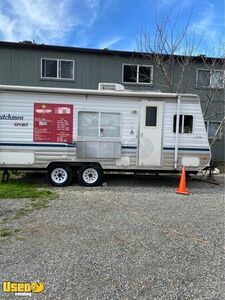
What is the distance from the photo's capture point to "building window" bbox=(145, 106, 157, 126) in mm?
9977

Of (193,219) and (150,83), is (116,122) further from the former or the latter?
(150,83)

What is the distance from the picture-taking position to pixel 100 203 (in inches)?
298

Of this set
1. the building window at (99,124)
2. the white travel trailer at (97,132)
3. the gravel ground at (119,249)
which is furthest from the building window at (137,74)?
the gravel ground at (119,249)

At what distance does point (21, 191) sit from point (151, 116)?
4.60 meters

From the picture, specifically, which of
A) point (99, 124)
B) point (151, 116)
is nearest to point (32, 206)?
point (99, 124)

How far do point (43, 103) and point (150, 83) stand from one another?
877 centimetres

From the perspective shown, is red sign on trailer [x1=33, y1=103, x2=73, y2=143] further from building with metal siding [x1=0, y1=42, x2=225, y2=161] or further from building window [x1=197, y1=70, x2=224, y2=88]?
building window [x1=197, y1=70, x2=224, y2=88]

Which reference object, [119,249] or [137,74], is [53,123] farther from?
[137,74]

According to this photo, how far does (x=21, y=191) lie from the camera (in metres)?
8.57

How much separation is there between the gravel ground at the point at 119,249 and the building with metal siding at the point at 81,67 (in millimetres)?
10312

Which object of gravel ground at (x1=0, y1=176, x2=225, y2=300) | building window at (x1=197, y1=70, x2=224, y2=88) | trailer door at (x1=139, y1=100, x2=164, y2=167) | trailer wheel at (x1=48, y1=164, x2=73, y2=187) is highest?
building window at (x1=197, y1=70, x2=224, y2=88)

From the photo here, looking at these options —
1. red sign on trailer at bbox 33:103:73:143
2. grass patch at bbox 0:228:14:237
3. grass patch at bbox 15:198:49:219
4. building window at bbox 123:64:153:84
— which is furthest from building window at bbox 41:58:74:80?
grass patch at bbox 0:228:14:237

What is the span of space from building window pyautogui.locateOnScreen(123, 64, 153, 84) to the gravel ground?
414 inches

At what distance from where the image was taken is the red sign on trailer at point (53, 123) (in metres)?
9.62
